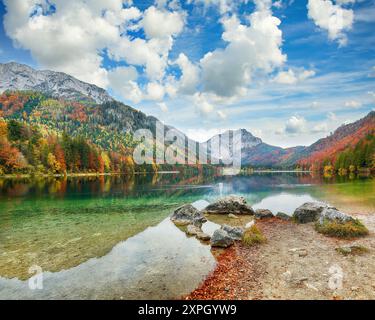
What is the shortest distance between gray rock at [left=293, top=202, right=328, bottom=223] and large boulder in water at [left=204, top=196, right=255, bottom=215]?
303 inches

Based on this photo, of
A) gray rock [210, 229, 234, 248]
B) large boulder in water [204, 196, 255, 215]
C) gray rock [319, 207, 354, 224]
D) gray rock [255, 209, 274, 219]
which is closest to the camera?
gray rock [210, 229, 234, 248]

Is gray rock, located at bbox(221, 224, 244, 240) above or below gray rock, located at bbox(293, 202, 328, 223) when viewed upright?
below

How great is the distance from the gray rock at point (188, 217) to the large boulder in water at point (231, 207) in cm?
551

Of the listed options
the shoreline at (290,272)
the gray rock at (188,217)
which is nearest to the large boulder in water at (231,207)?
the gray rock at (188,217)

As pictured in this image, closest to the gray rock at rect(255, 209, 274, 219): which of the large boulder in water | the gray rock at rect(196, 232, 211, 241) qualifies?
the large boulder in water

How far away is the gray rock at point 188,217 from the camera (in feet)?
97.7

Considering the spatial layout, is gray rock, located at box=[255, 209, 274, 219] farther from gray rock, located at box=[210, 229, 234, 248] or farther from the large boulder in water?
gray rock, located at box=[210, 229, 234, 248]

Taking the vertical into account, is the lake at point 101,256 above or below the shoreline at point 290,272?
below

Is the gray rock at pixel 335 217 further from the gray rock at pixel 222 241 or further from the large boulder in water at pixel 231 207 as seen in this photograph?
the large boulder in water at pixel 231 207

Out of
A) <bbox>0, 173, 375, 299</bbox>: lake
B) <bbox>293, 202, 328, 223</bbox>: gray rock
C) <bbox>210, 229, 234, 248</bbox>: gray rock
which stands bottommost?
Result: <bbox>0, 173, 375, 299</bbox>: lake

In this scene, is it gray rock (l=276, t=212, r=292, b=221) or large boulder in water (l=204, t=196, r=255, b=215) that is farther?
large boulder in water (l=204, t=196, r=255, b=215)

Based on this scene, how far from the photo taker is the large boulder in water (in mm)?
35688
